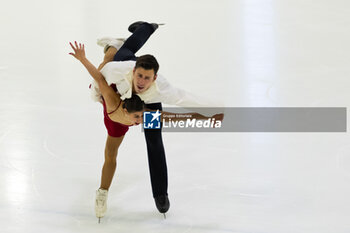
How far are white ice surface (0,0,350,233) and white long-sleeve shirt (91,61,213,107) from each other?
766 mm

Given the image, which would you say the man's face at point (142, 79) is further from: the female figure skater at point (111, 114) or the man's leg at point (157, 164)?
the man's leg at point (157, 164)

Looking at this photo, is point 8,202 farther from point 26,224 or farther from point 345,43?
point 345,43

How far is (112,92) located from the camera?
3.31 metres

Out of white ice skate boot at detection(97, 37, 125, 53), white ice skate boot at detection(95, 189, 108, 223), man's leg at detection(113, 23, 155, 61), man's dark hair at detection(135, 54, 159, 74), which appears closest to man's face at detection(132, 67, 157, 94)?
man's dark hair at detection(135, 54, 159, 74)

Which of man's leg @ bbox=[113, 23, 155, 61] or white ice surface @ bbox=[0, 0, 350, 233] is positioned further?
white ice surface @ bbox=[0, 0, 350, 233]

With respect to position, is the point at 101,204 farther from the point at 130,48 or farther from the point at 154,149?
the point at 130,48

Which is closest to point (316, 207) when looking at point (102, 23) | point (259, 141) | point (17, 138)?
point (259, 141)

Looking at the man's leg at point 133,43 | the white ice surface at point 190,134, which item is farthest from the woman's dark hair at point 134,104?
the white ice surface at point 190,134

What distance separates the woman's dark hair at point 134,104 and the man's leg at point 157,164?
16cm

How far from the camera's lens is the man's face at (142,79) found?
3164 millimetres

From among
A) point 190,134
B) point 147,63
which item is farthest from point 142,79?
point 190,134

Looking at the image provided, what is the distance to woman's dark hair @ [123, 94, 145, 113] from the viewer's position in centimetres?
325

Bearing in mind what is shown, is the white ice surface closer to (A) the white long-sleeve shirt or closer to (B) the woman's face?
(B) the woman's face

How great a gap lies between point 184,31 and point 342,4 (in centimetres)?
209
